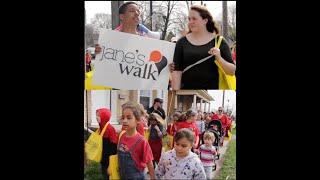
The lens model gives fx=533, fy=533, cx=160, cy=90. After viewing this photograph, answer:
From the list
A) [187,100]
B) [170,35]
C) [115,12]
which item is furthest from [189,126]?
[115,12]

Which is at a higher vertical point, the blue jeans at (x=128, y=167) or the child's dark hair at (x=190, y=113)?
the child's dark hair at (x=190, y=113)

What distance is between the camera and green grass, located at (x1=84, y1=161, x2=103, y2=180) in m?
3.78

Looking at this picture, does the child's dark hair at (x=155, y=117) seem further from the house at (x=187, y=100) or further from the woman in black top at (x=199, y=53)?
the woman in black top at (x=199, y=53)

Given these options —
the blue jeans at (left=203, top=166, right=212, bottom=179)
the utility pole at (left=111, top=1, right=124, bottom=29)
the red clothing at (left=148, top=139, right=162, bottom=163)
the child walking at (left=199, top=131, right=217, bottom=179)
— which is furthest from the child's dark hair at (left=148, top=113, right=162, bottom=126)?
the utility pole at (left=111, top=1, right=124, bottom=29)

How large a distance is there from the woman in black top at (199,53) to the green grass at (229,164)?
43 centimetres

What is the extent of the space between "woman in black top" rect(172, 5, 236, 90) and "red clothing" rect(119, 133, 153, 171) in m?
0.45

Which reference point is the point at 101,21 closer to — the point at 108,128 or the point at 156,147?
the point at 108,128

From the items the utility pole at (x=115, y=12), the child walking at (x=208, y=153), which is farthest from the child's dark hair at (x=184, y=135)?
the utility pole at (x=115, y=12)

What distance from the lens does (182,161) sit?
373 centimetres

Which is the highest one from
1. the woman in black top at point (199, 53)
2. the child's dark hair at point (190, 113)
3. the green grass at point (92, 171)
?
the woman in black top at point (199, 53)

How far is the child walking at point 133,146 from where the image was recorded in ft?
12.2

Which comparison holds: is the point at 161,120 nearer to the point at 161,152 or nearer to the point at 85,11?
the point at 161,152

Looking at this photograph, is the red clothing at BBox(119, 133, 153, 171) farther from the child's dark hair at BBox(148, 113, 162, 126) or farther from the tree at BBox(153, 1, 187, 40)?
the tree at BBox(153, 1, 187, 40)

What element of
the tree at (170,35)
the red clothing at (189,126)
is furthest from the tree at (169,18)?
the red clothing at (189,126)
